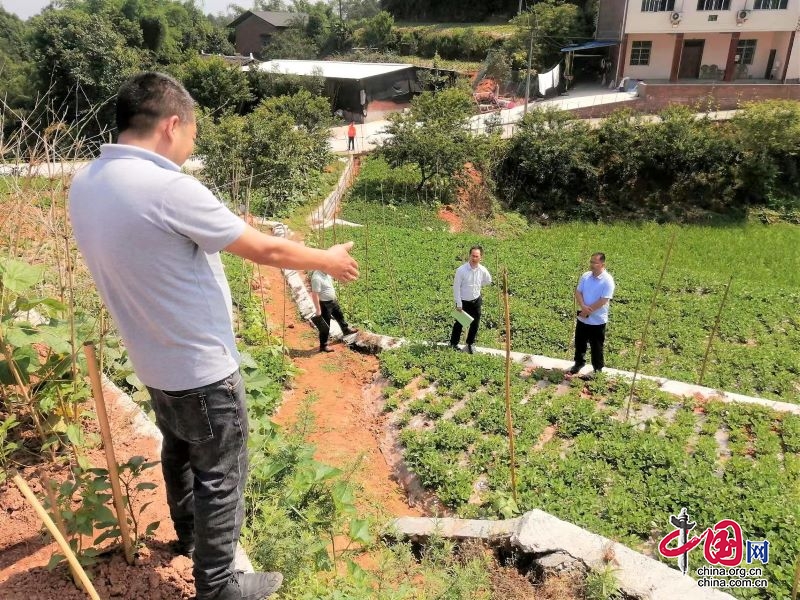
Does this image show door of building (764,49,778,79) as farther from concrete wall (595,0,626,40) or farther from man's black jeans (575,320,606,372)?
man's black jeans (575,320,606,372)

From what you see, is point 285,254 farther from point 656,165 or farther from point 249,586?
point 656,165

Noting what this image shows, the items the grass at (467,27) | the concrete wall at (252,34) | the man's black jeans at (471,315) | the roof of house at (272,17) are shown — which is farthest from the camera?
the roof of house at (272,17)

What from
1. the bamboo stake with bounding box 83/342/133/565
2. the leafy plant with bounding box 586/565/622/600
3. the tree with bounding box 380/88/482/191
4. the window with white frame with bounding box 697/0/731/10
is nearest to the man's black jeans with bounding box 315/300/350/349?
the leafy plant with bounding box 586/565/622/600

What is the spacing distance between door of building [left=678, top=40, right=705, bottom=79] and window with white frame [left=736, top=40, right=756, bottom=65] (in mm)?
1690

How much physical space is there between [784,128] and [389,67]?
19.7m

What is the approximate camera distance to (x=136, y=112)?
1876 mm

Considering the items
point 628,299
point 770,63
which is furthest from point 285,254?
point 770,63

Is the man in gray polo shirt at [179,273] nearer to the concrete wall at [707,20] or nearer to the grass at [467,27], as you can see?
the concrete wall at [707,20]

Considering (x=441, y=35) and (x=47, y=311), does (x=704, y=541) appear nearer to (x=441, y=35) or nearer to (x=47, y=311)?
(x=47, y=311)

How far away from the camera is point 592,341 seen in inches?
257

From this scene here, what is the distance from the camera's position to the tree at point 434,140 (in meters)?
17.1

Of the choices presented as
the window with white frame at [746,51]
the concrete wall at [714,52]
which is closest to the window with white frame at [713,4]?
the concrete wall at [714,52]

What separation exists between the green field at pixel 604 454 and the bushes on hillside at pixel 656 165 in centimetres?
1306

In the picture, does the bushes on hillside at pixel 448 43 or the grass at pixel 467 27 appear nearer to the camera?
the bushes on hillside at pixel 448 43
